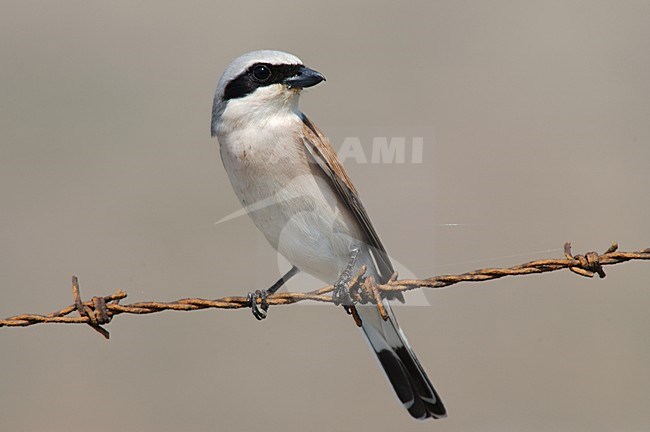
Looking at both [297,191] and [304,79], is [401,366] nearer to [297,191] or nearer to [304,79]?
[297,191]

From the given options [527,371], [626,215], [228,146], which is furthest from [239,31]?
[228,146]

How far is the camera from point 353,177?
29.6 feet

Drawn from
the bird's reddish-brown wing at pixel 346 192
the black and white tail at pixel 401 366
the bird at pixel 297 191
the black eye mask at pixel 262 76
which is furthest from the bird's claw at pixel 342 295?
the black eye mask at pixel 262 76

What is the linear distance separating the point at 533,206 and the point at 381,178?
142 cm

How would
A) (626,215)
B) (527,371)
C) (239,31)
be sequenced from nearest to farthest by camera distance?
(527,371)
(626,215)
(239,31)

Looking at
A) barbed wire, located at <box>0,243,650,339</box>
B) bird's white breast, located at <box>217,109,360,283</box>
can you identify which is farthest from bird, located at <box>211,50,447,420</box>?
barbed wire, located at <box>0,243,650,339</box>

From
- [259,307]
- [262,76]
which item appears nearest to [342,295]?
[259,307]

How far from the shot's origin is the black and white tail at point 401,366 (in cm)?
484

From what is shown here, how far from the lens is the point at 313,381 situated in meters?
8.37

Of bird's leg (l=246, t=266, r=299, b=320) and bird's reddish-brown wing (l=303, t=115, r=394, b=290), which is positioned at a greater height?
bird's reddish-brown wing (l=303, t=115, r=394, b=290)

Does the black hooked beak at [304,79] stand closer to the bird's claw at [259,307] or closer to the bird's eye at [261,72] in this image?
the bird's eye at [261,72]

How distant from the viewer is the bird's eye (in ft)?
16.0

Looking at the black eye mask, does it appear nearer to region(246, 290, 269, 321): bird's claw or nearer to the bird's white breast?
the bird's white breast

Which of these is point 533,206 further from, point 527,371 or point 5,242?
point 5,242
